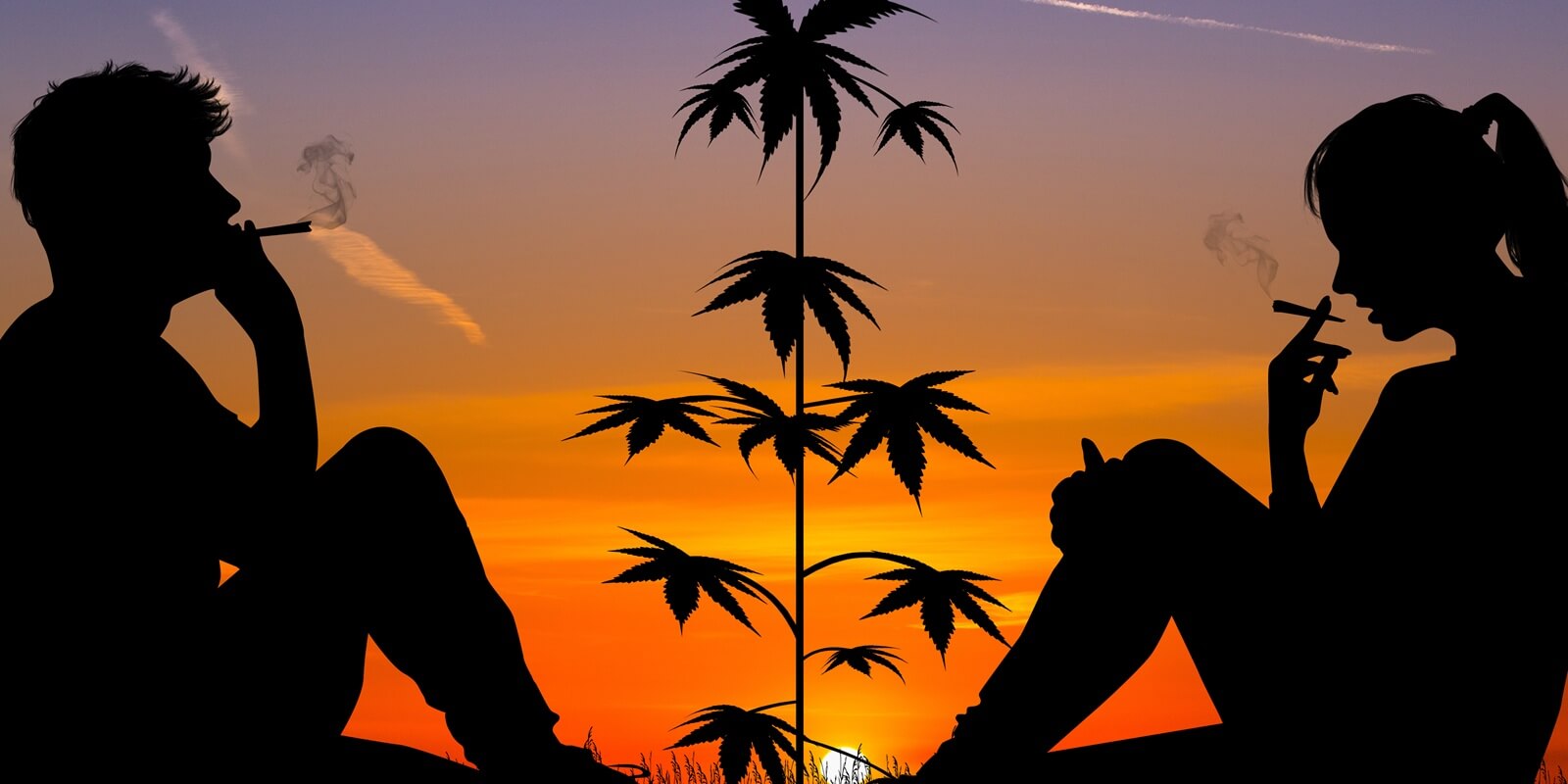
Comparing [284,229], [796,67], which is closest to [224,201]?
[284,229]

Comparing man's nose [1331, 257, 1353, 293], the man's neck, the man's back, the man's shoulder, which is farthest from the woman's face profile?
the man's shoulder

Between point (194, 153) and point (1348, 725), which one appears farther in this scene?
point (194, 153)

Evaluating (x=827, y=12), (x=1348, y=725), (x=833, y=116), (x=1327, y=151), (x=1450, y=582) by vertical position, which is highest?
(x=827, y=12)

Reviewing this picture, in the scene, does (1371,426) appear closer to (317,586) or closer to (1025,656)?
(1025,656)

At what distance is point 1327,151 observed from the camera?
12.8ft

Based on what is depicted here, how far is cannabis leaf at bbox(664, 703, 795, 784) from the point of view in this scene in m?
5.06

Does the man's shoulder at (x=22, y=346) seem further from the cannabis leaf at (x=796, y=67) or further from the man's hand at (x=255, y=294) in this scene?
the cannabis leaf at (x=796, y=67)

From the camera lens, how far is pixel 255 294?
388 cm

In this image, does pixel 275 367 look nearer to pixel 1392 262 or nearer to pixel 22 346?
pixel 22 346

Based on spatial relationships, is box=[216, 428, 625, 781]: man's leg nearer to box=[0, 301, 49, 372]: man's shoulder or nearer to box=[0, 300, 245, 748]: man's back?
box=[0, 300, 245, 748]: man's back

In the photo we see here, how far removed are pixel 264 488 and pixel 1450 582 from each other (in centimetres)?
261

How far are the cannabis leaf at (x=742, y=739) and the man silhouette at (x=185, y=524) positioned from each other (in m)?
1.08

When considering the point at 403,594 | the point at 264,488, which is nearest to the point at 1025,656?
the point at 403,594

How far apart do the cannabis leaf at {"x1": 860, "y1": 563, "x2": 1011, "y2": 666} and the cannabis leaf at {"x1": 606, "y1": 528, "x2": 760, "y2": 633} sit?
1.39 feet
